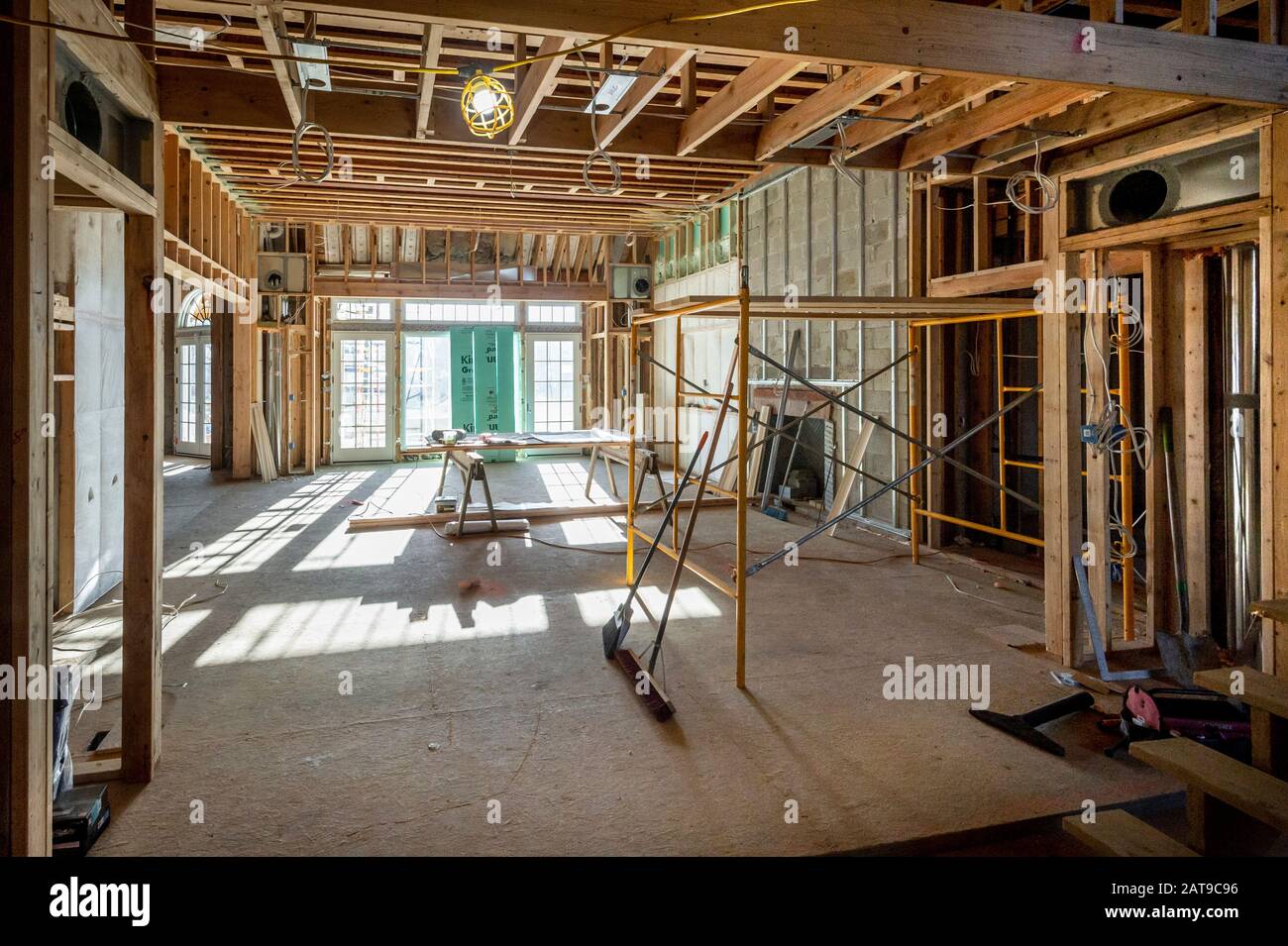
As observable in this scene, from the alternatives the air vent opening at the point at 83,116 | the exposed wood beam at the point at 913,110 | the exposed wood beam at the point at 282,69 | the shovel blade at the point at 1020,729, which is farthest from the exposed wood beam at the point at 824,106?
the air vent opening at the point at 83,116

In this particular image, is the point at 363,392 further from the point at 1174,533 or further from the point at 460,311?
the point at 1174,533

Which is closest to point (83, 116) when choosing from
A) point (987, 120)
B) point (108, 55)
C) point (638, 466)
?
point (108, 55)

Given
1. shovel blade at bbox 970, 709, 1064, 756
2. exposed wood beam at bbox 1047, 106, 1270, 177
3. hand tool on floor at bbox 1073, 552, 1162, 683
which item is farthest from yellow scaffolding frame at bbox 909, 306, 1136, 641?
shovel blade at bbox 970, 709, 1064, 756

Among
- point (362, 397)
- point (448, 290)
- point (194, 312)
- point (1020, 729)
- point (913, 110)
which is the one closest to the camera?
point (1020, 729)

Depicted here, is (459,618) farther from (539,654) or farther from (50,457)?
(50,457)

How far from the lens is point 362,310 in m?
13.5

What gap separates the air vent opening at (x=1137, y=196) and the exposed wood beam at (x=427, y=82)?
3.42 m

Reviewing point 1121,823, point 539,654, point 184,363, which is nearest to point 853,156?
point 539,654

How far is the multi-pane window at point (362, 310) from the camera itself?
1330 centimetres

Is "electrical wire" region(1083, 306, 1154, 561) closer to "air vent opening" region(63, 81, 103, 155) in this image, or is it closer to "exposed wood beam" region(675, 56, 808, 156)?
"exposed wood beam" region(675, 56, 808, 156)

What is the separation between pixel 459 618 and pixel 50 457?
2971 mm

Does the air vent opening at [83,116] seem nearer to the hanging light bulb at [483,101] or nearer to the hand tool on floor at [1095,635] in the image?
the hanging light bulb at [483,101]

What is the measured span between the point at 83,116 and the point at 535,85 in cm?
233
